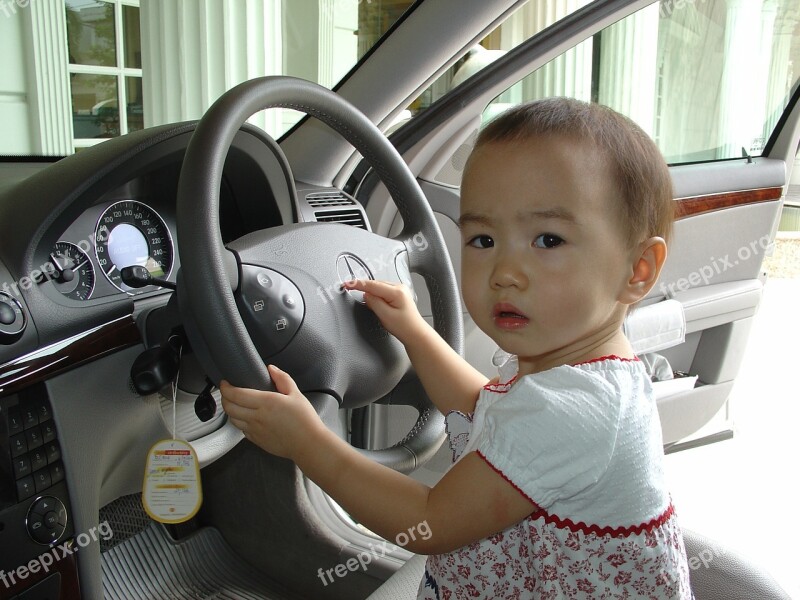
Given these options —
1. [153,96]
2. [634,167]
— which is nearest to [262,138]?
[634,167]

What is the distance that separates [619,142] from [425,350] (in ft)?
1.31

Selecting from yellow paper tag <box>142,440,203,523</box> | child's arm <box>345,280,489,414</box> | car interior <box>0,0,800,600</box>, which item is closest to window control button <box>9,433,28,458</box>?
car interior <box>0,0,800,600</box>

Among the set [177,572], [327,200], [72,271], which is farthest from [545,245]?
[177,572]

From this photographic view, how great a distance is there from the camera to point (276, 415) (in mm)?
839

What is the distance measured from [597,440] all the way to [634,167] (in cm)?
30

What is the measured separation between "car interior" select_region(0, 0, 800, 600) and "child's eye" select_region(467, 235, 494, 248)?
23cm

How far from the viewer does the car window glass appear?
11.8 ft

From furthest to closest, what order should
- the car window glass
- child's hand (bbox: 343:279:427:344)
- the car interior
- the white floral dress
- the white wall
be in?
the car window glass, the white wall, child's hand (bbox: 343:279:427:344), the car interior, the white floral dress

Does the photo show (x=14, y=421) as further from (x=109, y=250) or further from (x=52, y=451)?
(x=109, y=250)

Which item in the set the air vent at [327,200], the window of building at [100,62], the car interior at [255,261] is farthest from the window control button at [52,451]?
A: the window of building at [100,62]

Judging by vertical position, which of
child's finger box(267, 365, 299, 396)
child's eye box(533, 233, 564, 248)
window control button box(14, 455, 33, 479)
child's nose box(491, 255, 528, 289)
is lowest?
window control button box(14, 455, 33, 479)

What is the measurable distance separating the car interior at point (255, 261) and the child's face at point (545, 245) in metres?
0.25

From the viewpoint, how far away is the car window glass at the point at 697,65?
11.8ft

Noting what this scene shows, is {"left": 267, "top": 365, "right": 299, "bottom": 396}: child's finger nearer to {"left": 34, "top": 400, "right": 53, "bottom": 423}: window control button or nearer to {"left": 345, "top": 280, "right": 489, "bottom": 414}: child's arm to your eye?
{"left": 345, "top": 280, "right": 489, "bottom": 414}: child's arm
